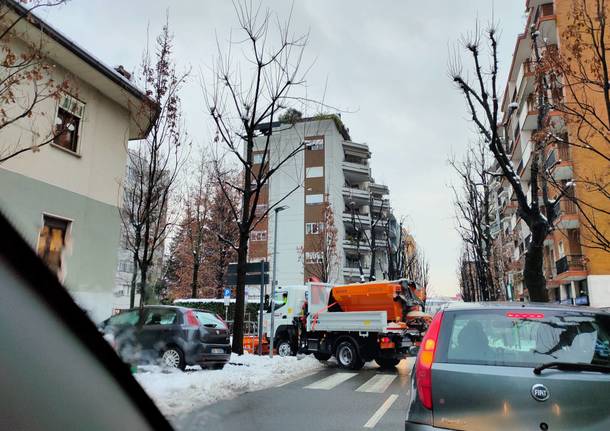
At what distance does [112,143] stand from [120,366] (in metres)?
2.48

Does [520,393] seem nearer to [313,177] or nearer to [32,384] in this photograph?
[32,384]

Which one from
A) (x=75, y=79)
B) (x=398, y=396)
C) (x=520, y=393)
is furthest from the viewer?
(x=398, y=396)

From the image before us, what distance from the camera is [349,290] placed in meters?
15.2

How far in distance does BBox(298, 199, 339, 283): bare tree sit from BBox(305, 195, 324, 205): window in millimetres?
3009

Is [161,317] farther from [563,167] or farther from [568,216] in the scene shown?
[563,167]

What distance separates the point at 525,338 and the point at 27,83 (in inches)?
221

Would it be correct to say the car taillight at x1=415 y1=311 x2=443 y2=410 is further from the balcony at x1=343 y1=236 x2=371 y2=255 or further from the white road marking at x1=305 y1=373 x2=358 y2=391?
the balcony at x1=343 y1=236 x2=371 y2=255

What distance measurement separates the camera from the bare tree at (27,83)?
3.92 meters

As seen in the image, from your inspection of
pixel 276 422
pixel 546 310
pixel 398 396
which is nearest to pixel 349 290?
pixel 398 396

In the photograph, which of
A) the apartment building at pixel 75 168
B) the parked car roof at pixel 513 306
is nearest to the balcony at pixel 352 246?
the apartment building at pixel 75 168

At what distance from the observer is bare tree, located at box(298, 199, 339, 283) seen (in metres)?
35.9

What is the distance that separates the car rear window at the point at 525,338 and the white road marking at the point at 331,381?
6.20m

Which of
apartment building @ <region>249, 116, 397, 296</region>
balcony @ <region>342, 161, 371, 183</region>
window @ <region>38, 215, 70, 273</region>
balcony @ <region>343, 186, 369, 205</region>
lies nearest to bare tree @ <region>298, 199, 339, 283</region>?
apartment building @ <region>249, 116, 397, 296</region>

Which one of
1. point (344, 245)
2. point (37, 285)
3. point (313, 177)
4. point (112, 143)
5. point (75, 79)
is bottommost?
point (37, 285)
